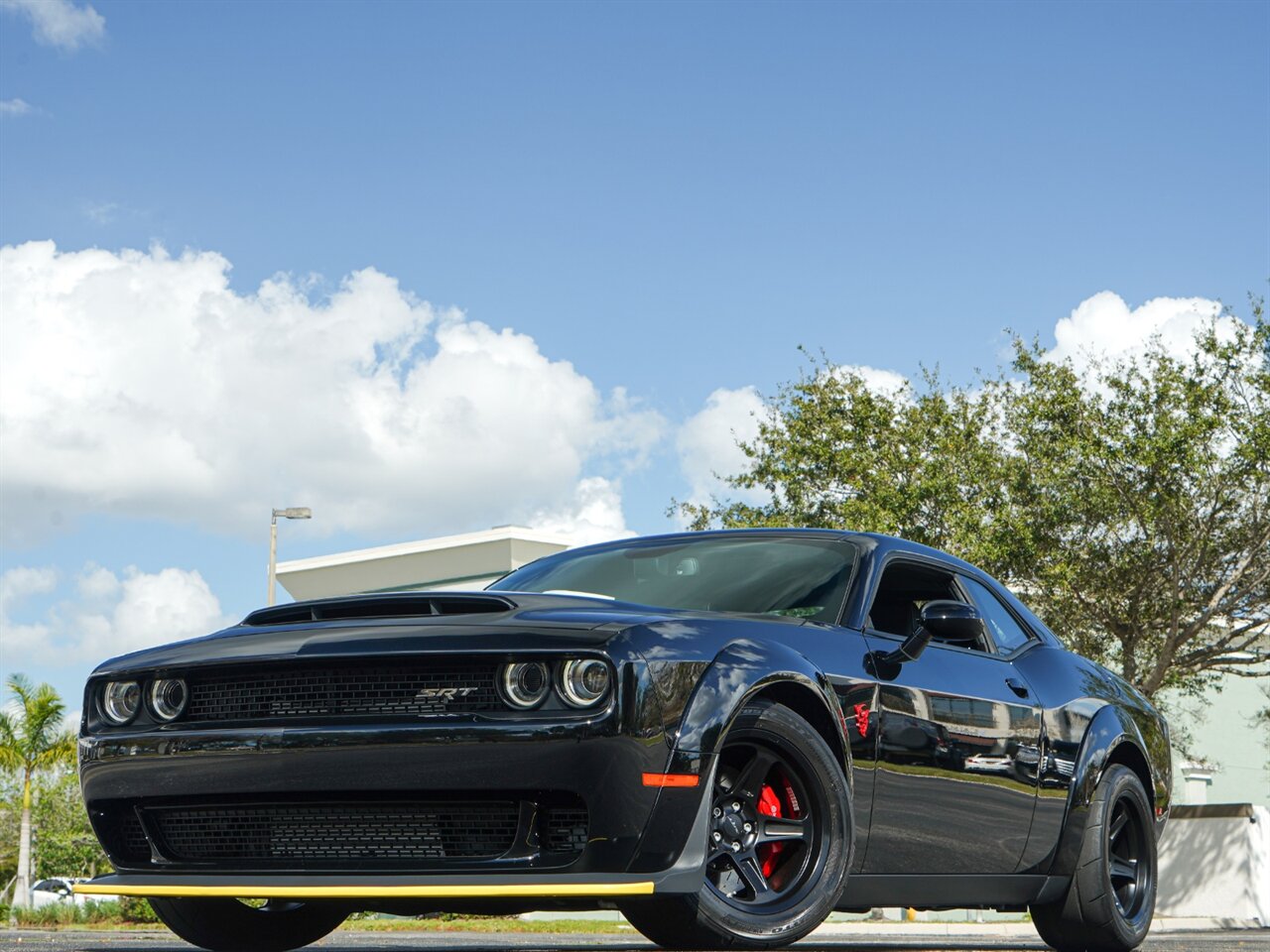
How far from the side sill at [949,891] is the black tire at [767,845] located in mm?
231

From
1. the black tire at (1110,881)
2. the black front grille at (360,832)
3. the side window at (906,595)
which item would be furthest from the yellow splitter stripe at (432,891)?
the black tire at (1110,881)

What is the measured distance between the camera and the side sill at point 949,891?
5004mm

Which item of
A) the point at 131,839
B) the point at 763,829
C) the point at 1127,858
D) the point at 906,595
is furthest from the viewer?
the point at 1127,858

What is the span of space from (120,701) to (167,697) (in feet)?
0.61

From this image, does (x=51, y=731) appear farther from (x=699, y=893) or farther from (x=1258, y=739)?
(x=699, y=893)

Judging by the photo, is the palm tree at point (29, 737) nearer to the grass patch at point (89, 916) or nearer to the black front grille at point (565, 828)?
the grass patch at point (89, 916)

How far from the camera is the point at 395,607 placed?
4.75 m

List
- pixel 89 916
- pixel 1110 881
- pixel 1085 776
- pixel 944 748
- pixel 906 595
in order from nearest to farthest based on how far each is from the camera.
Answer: pixel 944 748 < pixel 906 595 < pixel 1085 776 < pixel 1110 881 < pixel 89 916

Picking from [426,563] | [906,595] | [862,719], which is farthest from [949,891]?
[426,563]

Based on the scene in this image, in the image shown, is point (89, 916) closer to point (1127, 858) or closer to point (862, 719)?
point (1127, 858)

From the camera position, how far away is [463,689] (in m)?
4.25

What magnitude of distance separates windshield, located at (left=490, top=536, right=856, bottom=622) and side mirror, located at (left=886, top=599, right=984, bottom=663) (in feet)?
0.87

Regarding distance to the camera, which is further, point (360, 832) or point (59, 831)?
point (59, 831)

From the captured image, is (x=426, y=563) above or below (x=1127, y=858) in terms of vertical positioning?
above
